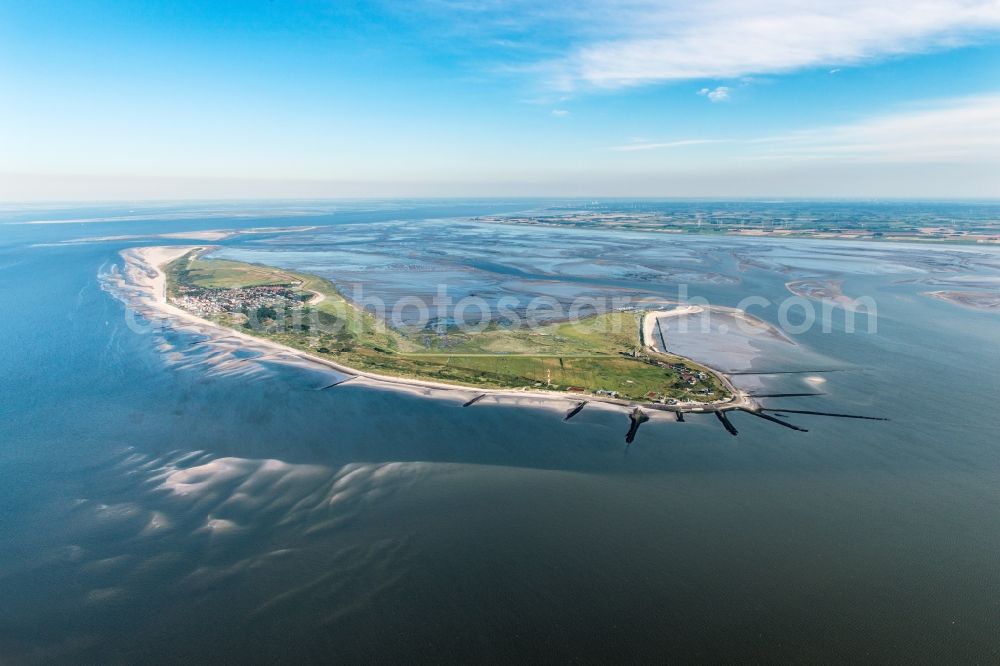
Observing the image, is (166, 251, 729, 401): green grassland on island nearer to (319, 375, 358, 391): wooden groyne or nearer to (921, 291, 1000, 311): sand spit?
(319, 375, 358, 391): wooden groyne

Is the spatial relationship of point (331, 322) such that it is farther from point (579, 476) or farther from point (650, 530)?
point (650, 530)

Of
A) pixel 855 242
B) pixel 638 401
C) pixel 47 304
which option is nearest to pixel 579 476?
pixel 638 401

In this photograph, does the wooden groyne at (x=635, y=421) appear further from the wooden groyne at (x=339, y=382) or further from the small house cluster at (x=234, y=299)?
the small house cluster at (x=234, y=299)

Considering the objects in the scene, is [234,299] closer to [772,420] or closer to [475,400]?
[475,400]

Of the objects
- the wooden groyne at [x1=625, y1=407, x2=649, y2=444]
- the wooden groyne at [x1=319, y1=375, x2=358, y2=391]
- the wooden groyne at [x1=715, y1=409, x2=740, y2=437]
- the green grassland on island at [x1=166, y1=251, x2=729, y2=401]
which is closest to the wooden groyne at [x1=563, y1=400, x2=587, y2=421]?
the green grassland on island at [x1=166, y1=251, x2=729, y2=401]

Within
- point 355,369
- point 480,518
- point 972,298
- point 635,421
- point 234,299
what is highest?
point 972,298

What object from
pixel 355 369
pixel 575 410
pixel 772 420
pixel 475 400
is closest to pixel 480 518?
pixel 575 410
